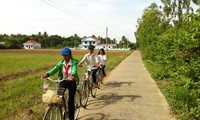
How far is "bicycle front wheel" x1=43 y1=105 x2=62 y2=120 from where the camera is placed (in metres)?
4.79

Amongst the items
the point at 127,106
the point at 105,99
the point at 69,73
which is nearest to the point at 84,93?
the point at 105,99

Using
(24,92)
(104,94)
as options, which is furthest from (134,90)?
(24,92)

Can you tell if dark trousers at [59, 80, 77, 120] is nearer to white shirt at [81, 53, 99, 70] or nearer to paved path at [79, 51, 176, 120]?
paved path at [79, 51, 176, 120]

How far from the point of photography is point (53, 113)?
5.06m

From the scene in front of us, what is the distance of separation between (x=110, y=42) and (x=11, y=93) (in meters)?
142

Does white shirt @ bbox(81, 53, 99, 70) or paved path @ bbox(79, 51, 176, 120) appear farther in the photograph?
white shirt @ bbox(81, 53, 99, 70)

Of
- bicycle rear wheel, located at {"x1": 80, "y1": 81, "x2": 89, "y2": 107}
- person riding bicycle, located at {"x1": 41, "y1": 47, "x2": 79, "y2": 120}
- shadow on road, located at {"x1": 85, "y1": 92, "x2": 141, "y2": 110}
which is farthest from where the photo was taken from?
shadow on road, located at {"x1": 85, "y1": 92, "x2": 141, "y2": 110}

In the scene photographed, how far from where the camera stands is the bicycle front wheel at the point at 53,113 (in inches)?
188

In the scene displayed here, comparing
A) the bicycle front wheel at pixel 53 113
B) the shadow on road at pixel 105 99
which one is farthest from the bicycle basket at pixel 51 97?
the shadow on road at pixel 105 99

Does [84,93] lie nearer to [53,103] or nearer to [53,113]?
[53,113]

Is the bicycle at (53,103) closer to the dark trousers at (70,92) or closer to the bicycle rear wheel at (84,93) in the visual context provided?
the dark trousers at (70,92)

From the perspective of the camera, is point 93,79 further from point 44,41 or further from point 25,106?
point 44,41

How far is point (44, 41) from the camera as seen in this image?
136500 millimetres

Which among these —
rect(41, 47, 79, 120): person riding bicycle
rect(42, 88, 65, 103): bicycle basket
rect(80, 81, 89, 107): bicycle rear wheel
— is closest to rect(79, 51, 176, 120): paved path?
rect(80, 81, 89, 107): bicycle rear wheel
